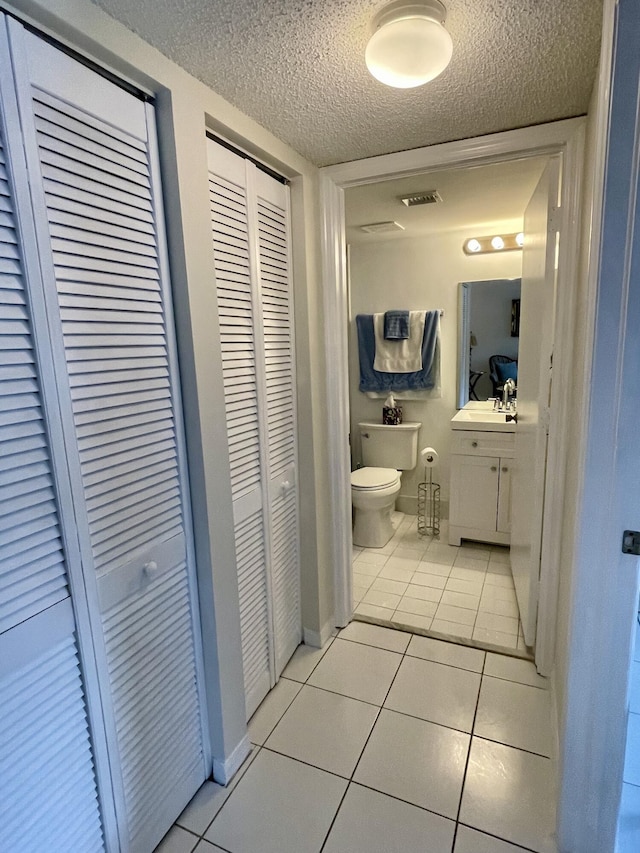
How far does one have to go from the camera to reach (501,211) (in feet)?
9.02

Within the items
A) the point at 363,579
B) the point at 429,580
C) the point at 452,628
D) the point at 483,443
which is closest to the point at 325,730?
the point at 452,628

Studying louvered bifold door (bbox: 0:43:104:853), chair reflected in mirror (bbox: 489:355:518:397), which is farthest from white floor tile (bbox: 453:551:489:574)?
louvered bifold door (bbox: 0:43:104:853)

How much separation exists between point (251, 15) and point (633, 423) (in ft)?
4.08

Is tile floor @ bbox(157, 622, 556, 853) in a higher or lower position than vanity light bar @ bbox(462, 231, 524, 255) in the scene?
lower

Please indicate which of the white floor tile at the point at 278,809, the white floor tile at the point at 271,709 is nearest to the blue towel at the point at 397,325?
the white floor tile at the point at 271,709

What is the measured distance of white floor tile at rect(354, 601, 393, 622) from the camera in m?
2.33

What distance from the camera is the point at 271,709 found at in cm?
178

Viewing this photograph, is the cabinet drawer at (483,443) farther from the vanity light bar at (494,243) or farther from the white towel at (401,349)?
the vanity light bar at (494,243)

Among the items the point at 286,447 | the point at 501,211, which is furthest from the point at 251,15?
the point at 501,211

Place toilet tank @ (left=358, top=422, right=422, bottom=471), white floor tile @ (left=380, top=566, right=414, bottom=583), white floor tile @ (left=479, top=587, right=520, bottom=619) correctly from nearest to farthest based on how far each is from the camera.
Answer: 1. white floor tile @ (left=479, top=587, right=520, bottom=619)
2. white floor tile @ (left=380, top=566, right=414, bottom=583)
3. toilet tank @ (left=358, top=422, right=422, bottom=471)

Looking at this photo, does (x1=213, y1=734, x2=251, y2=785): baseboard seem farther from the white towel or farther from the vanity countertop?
the white towel

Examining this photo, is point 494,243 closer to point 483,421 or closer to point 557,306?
point 483,421

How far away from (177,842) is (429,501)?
2640 millimetres

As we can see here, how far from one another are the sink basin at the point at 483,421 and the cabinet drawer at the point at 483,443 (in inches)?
1.3
